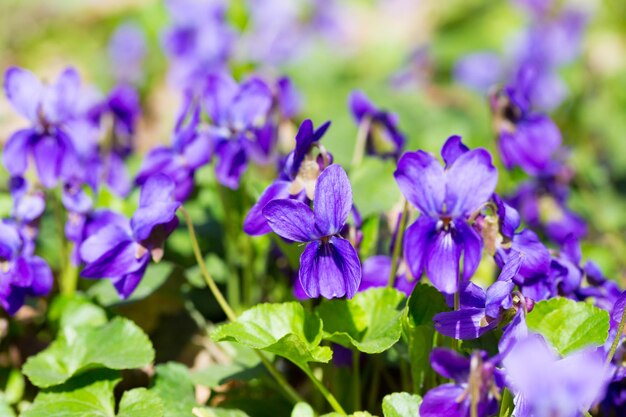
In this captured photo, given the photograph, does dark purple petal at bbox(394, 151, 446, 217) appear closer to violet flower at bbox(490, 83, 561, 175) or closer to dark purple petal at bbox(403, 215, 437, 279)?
dark purple petal at bbox(403, 215, 437, 279)

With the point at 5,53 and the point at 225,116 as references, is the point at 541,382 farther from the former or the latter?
the point at 5,53

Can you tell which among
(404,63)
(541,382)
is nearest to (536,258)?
(541,382)

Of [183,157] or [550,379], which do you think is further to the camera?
[183,157]

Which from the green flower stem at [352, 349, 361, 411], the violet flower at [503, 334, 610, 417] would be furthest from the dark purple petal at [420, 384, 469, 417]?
the green flower stem at [352, 349, 361, 411]

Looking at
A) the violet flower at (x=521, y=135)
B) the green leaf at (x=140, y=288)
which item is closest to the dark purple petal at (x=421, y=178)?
the green leaf at (x=140, y=288)

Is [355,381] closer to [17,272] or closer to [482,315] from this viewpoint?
[482,315]

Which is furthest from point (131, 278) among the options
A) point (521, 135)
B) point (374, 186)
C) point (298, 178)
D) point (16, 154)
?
point (521, 135)
